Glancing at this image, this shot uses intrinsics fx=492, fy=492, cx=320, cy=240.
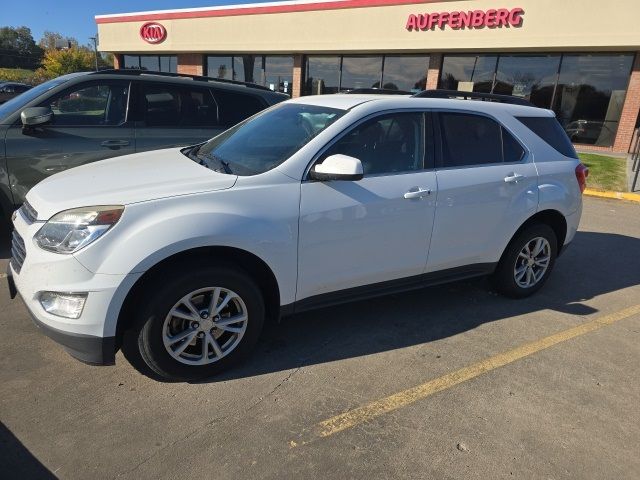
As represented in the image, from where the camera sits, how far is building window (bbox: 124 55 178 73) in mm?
27359

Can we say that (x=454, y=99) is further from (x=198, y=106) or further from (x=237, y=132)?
(x=198, y=106)

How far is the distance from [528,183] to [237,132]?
2.50 m

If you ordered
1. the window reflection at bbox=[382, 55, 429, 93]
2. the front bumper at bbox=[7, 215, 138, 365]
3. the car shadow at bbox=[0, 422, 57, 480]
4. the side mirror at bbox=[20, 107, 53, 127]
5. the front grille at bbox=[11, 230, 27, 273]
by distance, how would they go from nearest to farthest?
1. the car shadow at bbox=[0, 422, 57, 480]
2. the front bumper at bbox=[7, 215, 138, 365]
3. the front grille at bbox=[11, 230, 27, 273]
4. the side mirror at bbox=[20, 107, 53, 127]
5. the window reflection at bbox=[382, 55, 429, 93]

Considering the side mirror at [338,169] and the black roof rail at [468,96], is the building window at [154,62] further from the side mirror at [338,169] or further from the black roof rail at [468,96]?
the side mirror at [338,169]

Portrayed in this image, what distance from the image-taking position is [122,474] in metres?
2.33

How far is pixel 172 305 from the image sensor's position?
2.80 metres

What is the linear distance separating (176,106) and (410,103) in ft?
10.5

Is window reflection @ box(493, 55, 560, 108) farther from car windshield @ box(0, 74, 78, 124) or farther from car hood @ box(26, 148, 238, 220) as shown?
→ car hood @ box(26, 148, 238, 220)

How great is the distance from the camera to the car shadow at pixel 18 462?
229cm

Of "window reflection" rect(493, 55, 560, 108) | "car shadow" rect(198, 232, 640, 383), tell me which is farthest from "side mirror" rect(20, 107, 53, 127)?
"window reflection" rect(493, 55, 560, 108)

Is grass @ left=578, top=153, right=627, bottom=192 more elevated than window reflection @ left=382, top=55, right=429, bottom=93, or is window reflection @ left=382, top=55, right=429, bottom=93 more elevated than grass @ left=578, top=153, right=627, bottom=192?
window reflection @ left=382, top=55, right=429, bottom=93

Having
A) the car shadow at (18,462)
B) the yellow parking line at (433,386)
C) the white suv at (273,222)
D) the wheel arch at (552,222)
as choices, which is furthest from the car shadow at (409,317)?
the car shadow at (18,462)

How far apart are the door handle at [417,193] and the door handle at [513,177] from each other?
34.9 inches

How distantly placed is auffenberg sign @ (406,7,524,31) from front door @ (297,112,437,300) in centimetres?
1501
